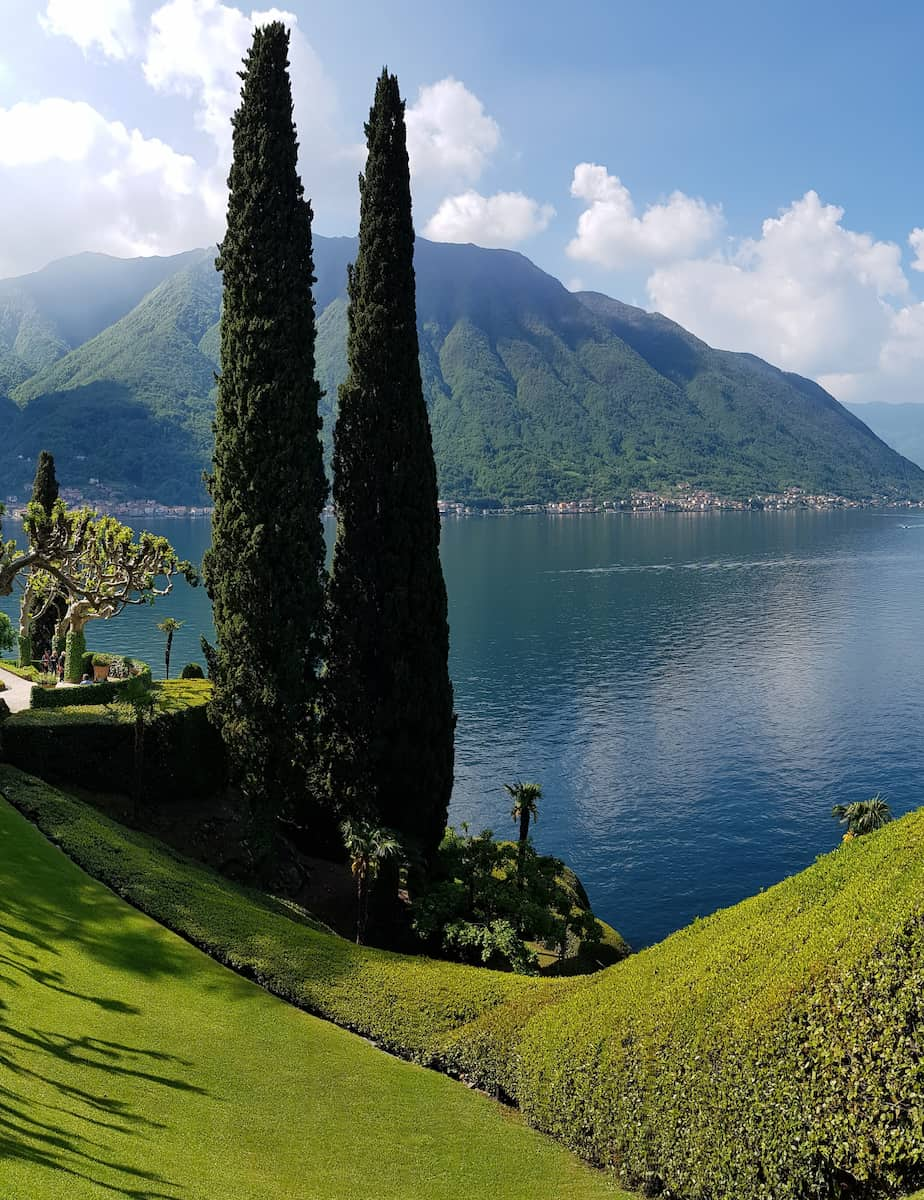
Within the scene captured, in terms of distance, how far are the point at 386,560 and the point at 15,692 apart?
18.7 m

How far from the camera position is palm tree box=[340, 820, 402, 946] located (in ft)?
86.6

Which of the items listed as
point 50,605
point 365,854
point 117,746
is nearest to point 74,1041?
point 365,854

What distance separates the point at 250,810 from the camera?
95.0 feet

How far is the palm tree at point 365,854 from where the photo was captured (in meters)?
26.4

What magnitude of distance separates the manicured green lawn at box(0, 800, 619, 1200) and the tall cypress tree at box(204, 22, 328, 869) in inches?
444

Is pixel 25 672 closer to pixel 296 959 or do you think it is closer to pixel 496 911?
pixel 496 911

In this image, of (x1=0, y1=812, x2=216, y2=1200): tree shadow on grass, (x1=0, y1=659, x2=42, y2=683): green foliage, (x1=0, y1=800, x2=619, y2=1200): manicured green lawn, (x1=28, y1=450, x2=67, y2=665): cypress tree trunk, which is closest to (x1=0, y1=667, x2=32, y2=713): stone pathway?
(x1=0, y1=659, x2=42, y2=683): green foliage

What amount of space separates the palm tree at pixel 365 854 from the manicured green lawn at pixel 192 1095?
922 centimetres

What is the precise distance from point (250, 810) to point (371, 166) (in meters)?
24.0

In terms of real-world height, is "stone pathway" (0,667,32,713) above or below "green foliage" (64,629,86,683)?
below

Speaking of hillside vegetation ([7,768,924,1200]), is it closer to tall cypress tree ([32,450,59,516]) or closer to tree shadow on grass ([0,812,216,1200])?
tree shadow on grass ([0,812,216,1200])

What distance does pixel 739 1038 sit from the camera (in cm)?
1067

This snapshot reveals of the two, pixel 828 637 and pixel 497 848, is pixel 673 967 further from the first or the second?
pixel 828 637

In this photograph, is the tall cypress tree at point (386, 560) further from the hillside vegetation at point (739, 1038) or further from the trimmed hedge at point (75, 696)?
the hillside vegetation at point (739, 1038)
